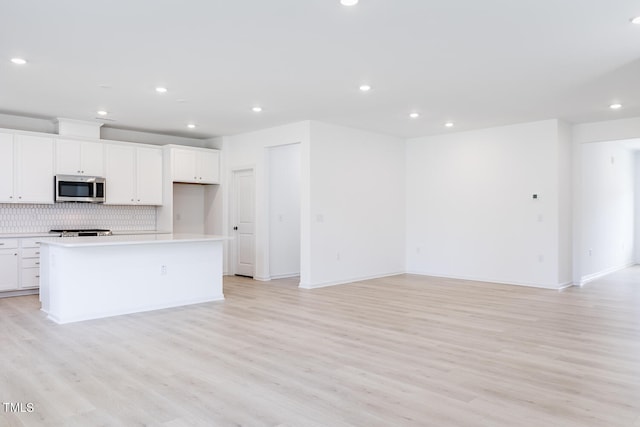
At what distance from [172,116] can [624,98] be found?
5.96 m

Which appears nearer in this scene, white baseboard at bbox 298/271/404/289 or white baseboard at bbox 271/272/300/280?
white baseboard at bbox 298/271/404/289

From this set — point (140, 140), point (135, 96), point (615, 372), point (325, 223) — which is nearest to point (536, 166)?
point (325, 223)

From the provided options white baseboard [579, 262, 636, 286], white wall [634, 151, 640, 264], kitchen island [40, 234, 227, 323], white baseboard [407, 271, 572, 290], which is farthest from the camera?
white wall [634, 151, 640, 264]

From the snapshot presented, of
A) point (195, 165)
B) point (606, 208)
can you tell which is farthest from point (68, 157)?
point (606, 208)

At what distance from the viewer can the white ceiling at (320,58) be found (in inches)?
127

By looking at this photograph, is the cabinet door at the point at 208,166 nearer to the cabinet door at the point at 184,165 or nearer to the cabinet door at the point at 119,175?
the cabinet door at the point at 184,165

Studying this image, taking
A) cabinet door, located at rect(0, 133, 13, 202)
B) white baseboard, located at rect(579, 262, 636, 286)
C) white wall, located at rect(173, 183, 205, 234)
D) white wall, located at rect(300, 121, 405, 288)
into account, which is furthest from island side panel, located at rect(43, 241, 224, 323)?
white baseboard, located at rect(579, 262, 636, 286)

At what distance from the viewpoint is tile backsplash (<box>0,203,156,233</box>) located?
267 inches

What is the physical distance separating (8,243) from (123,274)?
2349 millimetres

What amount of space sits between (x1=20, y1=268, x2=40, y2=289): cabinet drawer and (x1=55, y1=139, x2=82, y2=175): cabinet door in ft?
4.76

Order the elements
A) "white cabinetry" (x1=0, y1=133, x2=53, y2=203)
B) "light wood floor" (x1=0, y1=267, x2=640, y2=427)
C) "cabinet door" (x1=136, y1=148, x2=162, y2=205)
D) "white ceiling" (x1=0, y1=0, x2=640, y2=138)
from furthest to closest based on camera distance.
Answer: "cabinet door" (x1=136, y1=148, x2=162, y2=205)
"white cabinetry" (x1=0, y1=133, x2=53, y2=203)
"white ceiling" (x1=0, y1=0, x2=640, y2=138)
"light wood floor" (x1=0, y1=267, x2=640, y2=427)

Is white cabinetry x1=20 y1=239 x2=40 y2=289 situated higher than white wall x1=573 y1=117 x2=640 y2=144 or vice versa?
white wall x1=573 y1=117 x2=640 y2=144

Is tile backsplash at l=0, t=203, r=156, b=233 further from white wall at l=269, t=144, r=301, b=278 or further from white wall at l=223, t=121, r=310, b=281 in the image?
white wall at l=269, t=144, r=301, b=278

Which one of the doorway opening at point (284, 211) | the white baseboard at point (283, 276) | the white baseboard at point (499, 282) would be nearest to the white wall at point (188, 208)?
the doorway opening at point (284, 211)
